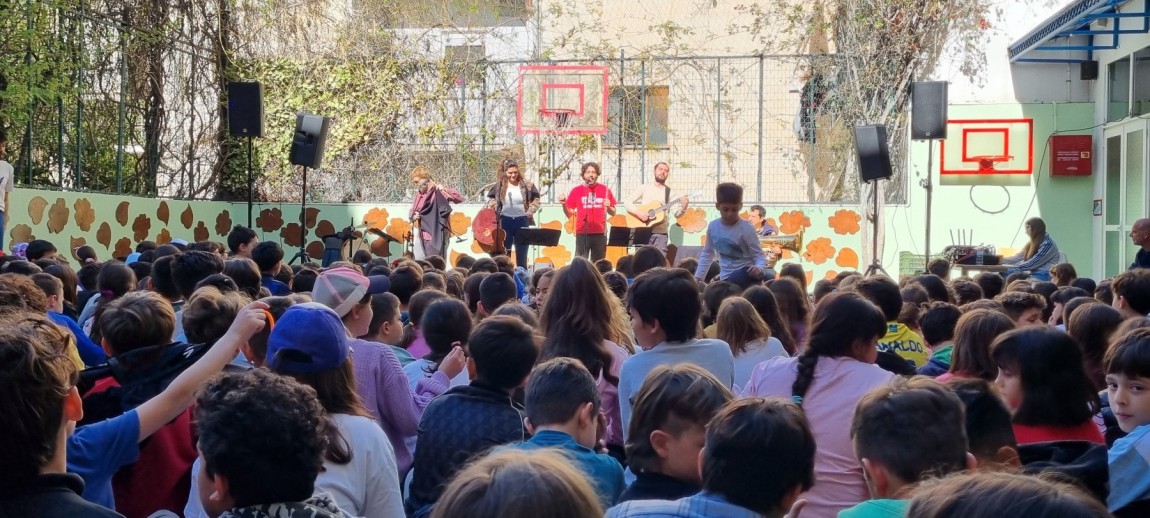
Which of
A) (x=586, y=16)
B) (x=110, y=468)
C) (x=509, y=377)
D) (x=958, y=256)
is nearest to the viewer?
(x=110, y=468)

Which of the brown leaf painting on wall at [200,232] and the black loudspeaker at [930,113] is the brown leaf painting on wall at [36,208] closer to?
the brown leaf painting on wall at [200,232]

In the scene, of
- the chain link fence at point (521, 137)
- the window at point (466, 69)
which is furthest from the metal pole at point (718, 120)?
the window at point (466, 69)

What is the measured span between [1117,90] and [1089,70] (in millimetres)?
537

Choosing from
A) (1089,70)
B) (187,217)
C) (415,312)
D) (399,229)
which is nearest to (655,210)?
(399,229)

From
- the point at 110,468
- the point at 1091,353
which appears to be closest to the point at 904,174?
the point at 1091,353

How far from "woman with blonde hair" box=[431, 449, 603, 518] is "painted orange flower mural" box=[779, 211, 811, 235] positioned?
15.3 metres

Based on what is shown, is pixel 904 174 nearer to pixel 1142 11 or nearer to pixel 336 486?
pixel 1142 11

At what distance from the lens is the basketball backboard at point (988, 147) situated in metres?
16.4

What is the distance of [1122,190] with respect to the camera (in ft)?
51.0

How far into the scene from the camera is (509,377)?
3586 millimetres

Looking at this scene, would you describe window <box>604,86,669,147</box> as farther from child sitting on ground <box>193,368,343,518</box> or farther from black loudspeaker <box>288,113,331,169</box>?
child sitting on ground <box>193,368,343,518</box>

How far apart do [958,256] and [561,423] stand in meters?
12.7

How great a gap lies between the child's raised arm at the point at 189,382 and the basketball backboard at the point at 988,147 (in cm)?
1468

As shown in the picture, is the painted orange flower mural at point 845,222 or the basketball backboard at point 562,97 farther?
the basketball backboard at point 562,97
